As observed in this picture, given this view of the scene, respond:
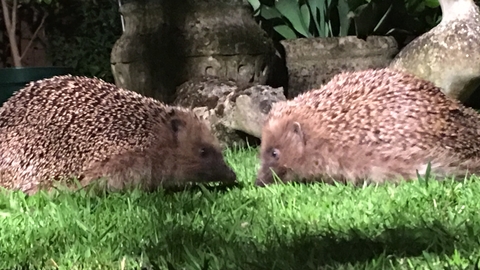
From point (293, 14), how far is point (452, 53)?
1674mm

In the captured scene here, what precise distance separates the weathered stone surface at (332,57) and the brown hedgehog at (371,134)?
87.5 inches

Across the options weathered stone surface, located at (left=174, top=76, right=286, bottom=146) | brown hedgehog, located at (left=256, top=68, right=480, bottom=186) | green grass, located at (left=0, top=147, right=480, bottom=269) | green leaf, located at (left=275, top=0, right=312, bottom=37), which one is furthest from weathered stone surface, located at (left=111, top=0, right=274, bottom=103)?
green grass, located at (left=0, top=147, right=480, bottom=269)

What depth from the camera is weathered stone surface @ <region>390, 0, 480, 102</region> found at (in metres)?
5.53

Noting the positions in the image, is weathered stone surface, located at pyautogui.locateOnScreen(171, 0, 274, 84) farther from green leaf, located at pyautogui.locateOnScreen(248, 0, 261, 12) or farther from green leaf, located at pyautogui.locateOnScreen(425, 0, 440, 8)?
green leaf, located at pyautogui.locateOnScreen(425, 0, 440, 8)

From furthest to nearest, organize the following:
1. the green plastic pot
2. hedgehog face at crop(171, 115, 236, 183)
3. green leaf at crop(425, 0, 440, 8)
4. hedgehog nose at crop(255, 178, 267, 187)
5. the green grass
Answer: green leaf at crop(425, 0, 440, 8) < the green plastic pot < hedgehog face at crop(171, 115, 236, 183) < hedgehog nose at crop(255, 178, 267, 187) < the green grass

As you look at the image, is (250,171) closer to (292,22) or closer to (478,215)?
(478,215)

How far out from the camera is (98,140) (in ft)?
12.4

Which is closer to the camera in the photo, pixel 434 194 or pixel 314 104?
pixel 434 194

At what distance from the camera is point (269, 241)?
2506 mm

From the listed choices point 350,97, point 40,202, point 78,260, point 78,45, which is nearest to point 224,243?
point 78,260

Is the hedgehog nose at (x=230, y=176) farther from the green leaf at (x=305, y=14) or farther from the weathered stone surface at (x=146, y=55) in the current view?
the green leaf at (x=305, y=14)

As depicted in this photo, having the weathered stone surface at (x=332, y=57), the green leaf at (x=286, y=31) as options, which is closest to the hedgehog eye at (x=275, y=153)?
the weathered stone surface at (x=332, y=57)

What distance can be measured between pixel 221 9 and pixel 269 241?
3.88m

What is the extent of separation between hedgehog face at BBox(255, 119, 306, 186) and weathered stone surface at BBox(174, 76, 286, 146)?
3.89 ft
